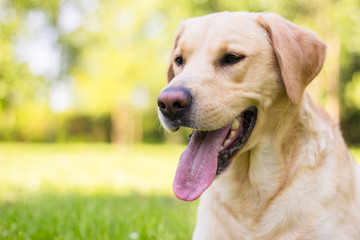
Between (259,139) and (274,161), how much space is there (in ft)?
0.62

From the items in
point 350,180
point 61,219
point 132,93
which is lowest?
point 132,93

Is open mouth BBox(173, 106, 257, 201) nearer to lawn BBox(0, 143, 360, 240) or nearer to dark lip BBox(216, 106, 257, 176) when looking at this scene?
dark lip BBox(216, 106, 257, 176)

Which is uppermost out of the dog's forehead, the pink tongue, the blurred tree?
the dog's forehead

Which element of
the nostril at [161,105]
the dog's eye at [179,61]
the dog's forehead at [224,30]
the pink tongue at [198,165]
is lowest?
the pink tongue at [198,165]

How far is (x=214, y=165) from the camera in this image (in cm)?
269

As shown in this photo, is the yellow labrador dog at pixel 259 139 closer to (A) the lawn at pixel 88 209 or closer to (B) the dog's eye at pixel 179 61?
(B) the dog's eye at pixel 179 61

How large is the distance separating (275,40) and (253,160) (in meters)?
0.87

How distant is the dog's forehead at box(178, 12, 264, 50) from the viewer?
2840 mm

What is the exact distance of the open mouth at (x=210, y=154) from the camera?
269 centimetres

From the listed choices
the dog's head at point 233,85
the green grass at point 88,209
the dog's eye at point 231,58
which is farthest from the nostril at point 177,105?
the green grass at point 88,209

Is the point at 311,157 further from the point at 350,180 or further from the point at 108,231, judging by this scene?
the point at 108,231

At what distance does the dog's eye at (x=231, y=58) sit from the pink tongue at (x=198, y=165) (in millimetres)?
466

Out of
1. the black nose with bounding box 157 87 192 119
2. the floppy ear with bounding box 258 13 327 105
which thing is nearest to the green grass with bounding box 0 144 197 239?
the black nose with bounding box 157 87 192 119

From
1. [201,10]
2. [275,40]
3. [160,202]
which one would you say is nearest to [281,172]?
[275,40]
